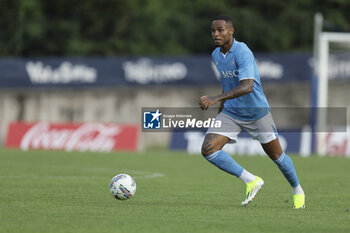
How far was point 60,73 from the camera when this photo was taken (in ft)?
99.7

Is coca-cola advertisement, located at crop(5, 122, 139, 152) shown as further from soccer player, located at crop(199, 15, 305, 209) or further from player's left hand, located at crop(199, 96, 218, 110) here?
player's left hand, located at crop(199, 96, 218, 110)

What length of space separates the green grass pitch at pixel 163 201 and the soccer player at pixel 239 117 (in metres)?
0.47

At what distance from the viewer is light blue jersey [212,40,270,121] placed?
384 inches

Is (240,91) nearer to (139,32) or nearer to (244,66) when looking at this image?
(244,66)

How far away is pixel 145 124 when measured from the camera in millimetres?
10734

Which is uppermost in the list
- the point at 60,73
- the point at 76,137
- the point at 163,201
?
the point at 163,201

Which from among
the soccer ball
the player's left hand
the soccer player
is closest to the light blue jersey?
the soccer player

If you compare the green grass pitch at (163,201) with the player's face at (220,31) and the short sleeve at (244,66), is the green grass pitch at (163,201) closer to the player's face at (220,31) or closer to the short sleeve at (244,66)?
the short sleeve at (244,66)

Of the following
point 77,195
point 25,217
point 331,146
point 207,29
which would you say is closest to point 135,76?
point 207,29

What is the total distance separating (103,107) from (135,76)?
6.37 feet

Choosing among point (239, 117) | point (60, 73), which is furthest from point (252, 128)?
point (60, 73)

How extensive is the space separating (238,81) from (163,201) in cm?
196

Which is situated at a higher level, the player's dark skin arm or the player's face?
the player's face

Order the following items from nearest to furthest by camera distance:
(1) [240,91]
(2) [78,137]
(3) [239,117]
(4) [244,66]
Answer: (1) [240,91], (4) [244,66], (3) [239,117], (2) [78,137]
